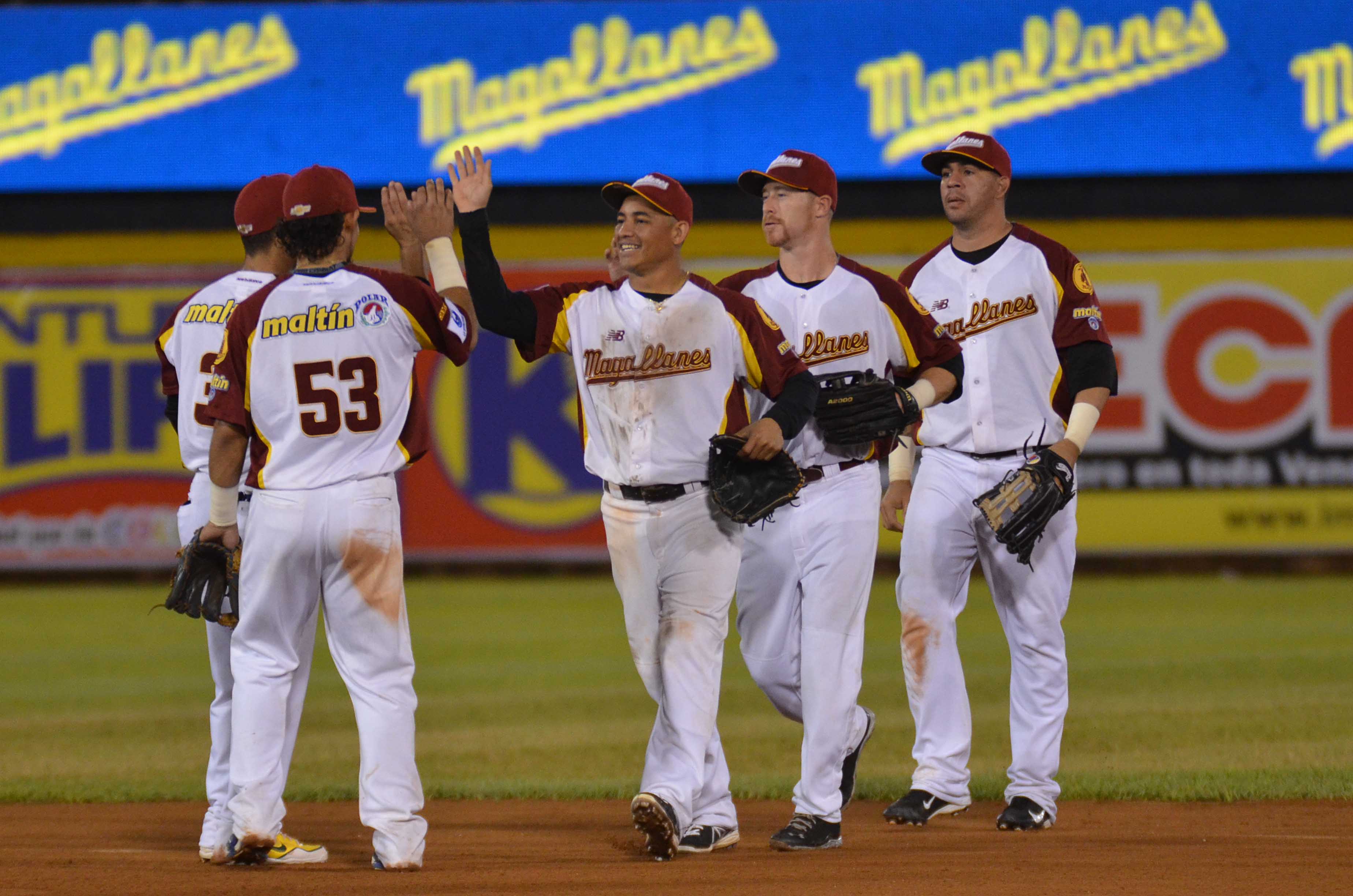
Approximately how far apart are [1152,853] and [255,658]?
9.65ft

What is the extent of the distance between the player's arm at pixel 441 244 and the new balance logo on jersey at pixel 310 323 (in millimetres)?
328

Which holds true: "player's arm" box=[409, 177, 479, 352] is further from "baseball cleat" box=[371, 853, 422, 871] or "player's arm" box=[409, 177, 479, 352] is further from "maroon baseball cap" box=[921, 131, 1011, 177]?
"maroon baseball cap" box=[921, 131, 1011, 177]

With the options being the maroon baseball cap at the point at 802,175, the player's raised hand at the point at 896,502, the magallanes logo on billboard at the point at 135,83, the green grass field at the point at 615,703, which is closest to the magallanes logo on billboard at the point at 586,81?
the magallanes logo on billboard at the point at 135,83

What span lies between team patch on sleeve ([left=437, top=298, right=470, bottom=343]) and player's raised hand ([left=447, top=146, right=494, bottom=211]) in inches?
12.1

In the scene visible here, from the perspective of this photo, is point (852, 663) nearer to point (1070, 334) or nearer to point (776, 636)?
point (776, 636)

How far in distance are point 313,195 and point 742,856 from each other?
251 centimetres

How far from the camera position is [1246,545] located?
1568cm

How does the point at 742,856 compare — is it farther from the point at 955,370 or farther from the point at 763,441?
the point at 955,370

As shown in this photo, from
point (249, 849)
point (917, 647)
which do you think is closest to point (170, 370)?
point (249, 849)

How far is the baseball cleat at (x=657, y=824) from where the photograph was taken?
190 inches

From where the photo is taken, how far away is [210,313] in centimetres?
532

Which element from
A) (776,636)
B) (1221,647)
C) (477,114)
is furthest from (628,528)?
(477,114)

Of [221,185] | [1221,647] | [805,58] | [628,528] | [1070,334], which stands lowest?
[1221,647]

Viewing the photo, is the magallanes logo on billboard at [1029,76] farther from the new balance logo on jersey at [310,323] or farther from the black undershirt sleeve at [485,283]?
the new balance logo on jersey at [310,323]
